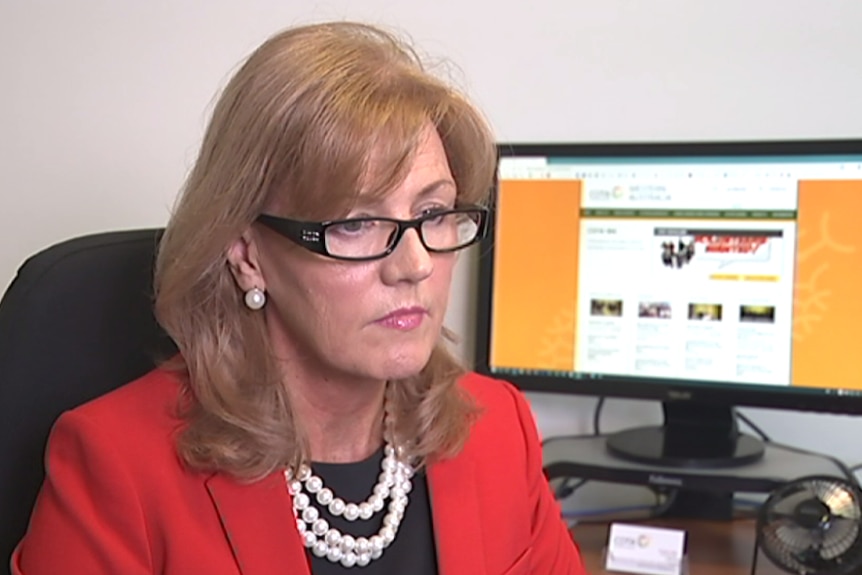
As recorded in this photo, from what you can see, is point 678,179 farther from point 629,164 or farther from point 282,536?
point 282,536

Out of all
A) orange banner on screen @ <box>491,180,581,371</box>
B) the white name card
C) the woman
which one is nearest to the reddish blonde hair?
the woman

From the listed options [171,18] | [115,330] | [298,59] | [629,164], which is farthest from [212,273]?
[171,18]

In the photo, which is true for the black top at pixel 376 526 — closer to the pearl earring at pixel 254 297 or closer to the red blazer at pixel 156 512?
the red blazer at pixel 156 512

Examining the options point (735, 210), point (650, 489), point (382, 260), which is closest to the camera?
point (382, 260)

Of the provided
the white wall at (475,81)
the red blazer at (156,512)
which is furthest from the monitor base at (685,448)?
the red blazer at (156,512)

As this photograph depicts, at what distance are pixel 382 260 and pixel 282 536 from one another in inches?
11.6

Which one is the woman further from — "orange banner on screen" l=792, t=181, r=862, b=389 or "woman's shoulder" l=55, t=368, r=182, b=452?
"orange banner on screen" l=792, t=181, r=862, b=389

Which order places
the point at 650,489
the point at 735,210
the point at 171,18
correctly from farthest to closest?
1. the point at 171,18
2. the point at 650,489
3. the point at 735,210

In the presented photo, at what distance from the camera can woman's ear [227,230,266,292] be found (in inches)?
40.1

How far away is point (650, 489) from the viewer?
1.57 m

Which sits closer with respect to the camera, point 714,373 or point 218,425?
point 218,425

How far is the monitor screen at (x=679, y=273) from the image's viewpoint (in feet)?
4.44

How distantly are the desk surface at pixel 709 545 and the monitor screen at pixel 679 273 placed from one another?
20cm

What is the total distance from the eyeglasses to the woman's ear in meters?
0.04
